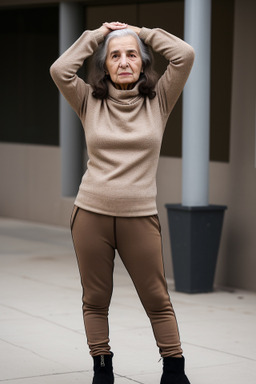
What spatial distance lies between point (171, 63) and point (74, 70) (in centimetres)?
49

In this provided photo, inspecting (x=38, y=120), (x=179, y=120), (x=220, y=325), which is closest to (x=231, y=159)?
(x=179, y=120)

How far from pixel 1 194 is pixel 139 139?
395 inches

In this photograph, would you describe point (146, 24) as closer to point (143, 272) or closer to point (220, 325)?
point (220, 325)

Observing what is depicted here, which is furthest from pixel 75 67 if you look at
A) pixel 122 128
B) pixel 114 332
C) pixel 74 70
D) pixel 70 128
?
pixel 70 128

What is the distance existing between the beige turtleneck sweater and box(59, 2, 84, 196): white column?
7.57m

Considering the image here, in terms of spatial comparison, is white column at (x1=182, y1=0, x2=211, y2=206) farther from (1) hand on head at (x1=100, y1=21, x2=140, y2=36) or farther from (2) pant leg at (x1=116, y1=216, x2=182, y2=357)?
(2) pant leg at (x1=116, y1=216, x2=182, y2=357)

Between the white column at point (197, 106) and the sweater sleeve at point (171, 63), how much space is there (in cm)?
332

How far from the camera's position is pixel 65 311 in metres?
7.16

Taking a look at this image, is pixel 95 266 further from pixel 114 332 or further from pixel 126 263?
pixel 114 332

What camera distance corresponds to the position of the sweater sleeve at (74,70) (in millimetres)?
4574

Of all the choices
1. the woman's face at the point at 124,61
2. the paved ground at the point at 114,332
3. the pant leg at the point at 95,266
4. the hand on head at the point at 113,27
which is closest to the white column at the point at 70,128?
the paved ground at the point at 114,332

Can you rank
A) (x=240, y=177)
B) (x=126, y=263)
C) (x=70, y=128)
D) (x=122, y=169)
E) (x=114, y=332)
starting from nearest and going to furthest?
(x=122, y=169)
(x=126, y=263)
(x=114, y=332)
(x=240, y=177)
(x=70, y=128)

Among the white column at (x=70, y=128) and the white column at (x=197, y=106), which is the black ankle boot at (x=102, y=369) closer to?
the white column at (x=197, y=106)

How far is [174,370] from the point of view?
462 cm
